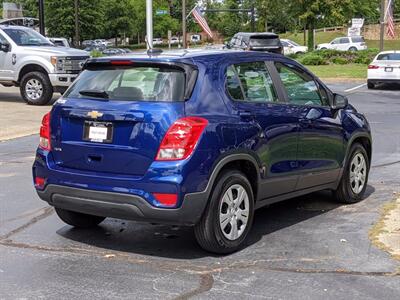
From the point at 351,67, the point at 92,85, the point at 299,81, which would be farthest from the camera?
the point at 351,67

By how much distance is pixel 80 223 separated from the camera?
6.13 metres

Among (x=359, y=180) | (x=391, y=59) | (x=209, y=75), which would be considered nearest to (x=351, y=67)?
(x=391, y=59)

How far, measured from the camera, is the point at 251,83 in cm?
583

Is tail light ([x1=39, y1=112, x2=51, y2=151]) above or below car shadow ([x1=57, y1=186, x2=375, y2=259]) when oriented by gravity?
above

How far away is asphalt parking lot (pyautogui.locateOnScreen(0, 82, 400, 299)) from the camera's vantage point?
4.51 m

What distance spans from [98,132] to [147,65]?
2.32ft

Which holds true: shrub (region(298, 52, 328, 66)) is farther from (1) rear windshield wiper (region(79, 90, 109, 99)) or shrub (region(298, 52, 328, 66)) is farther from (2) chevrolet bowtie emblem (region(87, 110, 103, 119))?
(2) chevrolet bowtie emblem (region(87, 110, 103, 119))

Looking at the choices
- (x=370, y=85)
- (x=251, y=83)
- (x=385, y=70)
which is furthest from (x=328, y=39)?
(x=251, y=83)

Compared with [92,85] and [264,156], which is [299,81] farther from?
[92,85]

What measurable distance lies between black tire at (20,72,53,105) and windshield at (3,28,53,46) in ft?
3.81

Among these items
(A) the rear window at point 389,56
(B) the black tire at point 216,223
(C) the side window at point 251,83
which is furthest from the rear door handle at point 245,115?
(A) the rear window at point 389,56

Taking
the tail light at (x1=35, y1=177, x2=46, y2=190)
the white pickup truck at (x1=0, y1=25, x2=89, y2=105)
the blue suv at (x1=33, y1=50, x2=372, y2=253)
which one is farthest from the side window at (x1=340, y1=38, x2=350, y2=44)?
the tail light at (x1=35, y1=177, x2=46, y2=190)

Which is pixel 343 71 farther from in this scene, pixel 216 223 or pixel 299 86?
pixel 216 223

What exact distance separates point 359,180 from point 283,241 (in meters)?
1.94
